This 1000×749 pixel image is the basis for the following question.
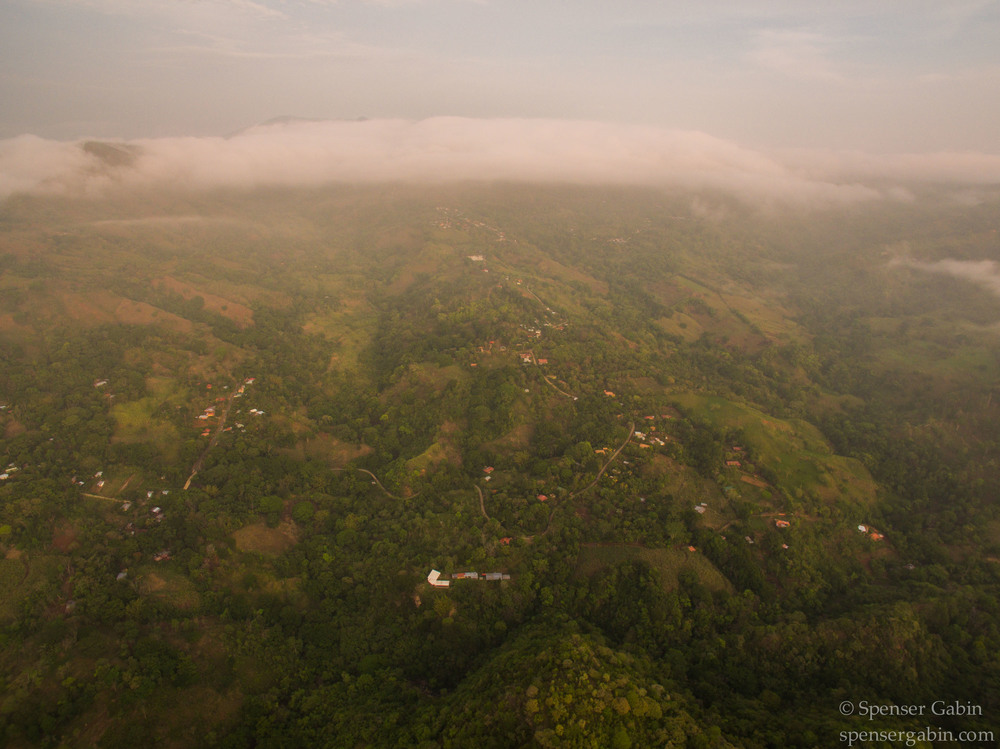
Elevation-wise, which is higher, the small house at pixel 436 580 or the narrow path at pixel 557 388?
the narrow path at pixel 557 388

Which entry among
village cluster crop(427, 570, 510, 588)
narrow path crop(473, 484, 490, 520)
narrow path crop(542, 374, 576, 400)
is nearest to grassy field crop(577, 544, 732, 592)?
village cluster crop(427, 570, 510, 588)

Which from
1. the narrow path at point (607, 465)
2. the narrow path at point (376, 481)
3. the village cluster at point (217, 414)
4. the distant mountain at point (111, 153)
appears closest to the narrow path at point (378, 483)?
the narrow path at point (376, 481)

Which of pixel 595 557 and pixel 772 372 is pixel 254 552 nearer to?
pixel 595 557

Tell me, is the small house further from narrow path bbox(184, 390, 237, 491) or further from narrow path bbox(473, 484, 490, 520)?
narrow path bbox(184, 390, 237, 491)

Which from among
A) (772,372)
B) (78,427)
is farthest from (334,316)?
(772,372)

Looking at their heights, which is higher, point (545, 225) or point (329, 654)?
point (545, 225)

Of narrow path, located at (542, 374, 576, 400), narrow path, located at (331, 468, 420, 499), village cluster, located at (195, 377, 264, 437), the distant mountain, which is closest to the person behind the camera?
narrow path, located at (331, 468, 420, 499)

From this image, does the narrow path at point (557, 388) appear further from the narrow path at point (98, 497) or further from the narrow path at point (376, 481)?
the narrow path at point (98, 497)

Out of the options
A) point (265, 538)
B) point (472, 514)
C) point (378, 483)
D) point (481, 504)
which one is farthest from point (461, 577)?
point (265, 538)
